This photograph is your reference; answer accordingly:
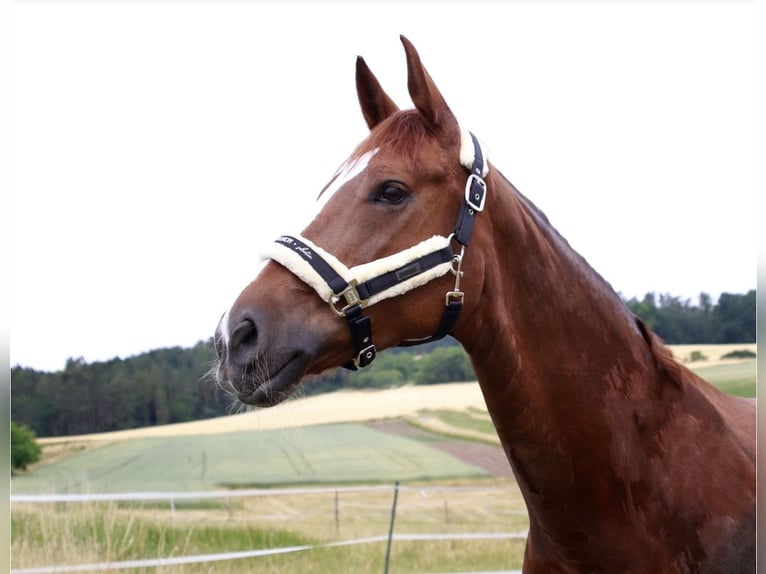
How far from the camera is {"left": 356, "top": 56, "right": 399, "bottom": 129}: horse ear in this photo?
306 cm

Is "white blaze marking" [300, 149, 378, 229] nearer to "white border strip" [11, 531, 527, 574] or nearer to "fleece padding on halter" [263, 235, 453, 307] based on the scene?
"fleece padding on halter" [263, 235, 453, 307]

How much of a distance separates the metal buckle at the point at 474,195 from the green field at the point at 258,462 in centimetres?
820

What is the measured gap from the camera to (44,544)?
6.26 meters

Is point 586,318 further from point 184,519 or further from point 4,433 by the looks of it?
point 184,519

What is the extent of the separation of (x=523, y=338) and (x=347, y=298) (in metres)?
0.76

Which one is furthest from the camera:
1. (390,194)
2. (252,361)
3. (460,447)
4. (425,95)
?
(460,447)

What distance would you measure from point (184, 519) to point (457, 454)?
9.78m

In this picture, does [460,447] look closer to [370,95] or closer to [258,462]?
[258,462]

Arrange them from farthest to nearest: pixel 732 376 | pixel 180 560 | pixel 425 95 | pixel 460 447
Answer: pixel 460 447
pixel 732 376
pixel 180 560
pixel 425 95

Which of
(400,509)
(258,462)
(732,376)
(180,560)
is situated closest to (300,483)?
(258,462)

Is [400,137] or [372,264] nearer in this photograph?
[372,264]

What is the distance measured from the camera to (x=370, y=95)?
10.2ft

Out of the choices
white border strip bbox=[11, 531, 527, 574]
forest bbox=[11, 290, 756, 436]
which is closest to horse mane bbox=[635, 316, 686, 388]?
white border strip bbox=[11, 531, 527, 574]

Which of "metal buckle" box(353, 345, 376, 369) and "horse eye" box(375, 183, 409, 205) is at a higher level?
"horse eye" box(375, 183, 409, 205)
